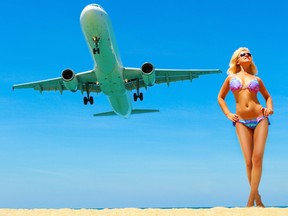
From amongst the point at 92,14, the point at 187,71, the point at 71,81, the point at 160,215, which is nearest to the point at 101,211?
the point at 160,215

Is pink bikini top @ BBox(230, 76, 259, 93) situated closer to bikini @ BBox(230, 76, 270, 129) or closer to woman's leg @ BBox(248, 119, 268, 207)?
bikini @ BBox(230, 76, 270, 129)

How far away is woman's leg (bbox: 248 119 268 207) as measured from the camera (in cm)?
643

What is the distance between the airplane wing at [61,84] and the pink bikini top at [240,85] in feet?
89.1

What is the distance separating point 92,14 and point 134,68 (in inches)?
238

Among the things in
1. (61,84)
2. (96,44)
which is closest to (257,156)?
(96,44)

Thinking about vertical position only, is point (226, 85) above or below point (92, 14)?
below

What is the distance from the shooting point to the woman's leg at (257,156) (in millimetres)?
6426

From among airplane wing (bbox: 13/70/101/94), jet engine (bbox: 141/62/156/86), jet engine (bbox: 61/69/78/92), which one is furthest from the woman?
airplane wing (bbox: 13/70/101/94)

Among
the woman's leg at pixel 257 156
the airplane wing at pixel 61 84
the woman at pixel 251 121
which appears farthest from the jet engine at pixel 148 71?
the woman's leg at pixel 257 156

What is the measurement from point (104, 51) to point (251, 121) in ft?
79.7

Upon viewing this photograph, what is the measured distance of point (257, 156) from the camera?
6.43 metres

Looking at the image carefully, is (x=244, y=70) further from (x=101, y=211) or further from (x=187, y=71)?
(x=187, y=71)

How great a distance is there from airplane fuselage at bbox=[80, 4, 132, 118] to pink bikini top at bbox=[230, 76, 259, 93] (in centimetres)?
2350

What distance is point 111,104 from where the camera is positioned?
3469cm
